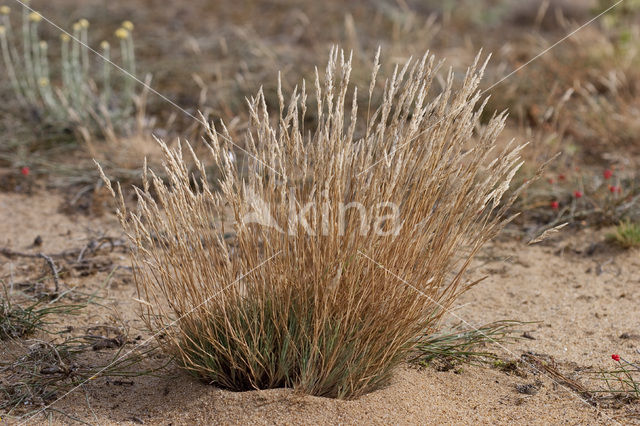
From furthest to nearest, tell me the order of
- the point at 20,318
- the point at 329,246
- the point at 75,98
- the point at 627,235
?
the point at 75,98 → the point at 627,235 → the point at 20,318 → the point at 329,246

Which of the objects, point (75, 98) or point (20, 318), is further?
point (75, 98)

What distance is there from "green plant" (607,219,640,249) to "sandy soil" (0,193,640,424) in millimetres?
58

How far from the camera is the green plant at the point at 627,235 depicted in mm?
3990

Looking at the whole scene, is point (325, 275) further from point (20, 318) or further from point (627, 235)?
point (627, 235)

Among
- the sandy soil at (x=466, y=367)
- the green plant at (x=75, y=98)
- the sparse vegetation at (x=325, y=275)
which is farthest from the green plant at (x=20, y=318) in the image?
the green plant at (x=75, y=98)

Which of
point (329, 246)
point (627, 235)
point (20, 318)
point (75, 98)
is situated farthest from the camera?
point (75, 98)

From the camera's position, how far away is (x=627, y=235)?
4000 millimetres

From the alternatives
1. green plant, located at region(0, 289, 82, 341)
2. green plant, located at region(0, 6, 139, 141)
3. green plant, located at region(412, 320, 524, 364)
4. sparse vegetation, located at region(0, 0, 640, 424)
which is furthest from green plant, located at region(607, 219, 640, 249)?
green plant, located at region(0, 6, 139, 141)

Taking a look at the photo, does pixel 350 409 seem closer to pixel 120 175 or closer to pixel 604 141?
pixel 120 175

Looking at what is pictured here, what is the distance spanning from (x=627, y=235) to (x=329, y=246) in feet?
7.78

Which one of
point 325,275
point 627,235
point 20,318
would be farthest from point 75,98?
point 627,235

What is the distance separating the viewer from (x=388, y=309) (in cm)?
244

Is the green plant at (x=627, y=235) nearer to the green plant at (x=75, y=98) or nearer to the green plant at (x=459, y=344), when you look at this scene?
the green plant at (x=459, y=344)

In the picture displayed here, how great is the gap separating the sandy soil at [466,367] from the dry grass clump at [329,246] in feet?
0.36
